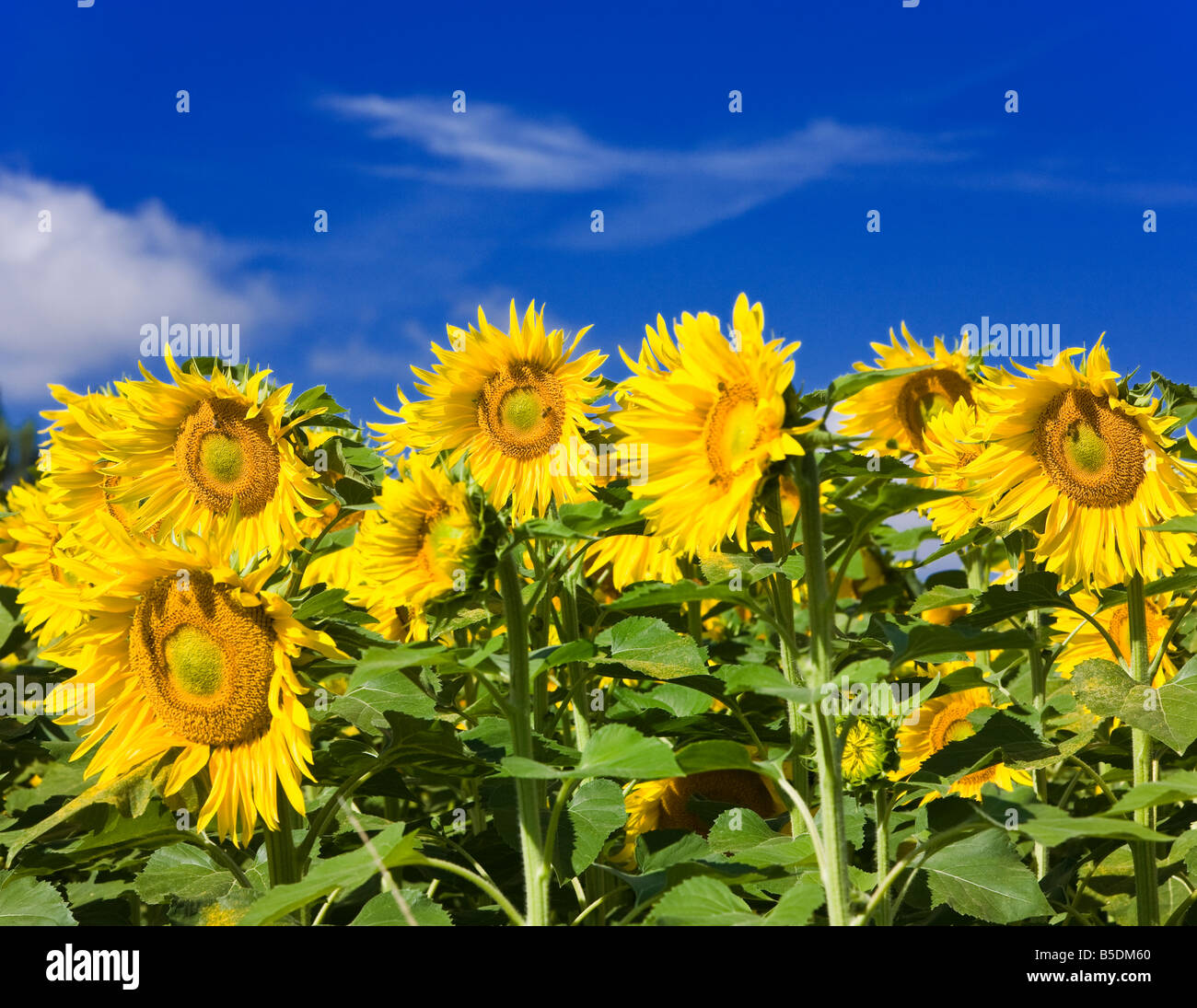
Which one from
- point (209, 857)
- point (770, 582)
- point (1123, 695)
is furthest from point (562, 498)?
point (1123, 695)

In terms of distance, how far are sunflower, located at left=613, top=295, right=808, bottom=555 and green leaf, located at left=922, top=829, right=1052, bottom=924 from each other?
800 millimetres

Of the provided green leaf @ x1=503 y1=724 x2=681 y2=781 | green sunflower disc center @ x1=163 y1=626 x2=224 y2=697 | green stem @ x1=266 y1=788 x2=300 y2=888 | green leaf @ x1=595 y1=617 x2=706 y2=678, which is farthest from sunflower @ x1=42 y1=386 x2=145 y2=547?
green leaf @ x1=503 y1=724 x2=681 y2=781

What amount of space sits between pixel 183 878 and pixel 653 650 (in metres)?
1.28

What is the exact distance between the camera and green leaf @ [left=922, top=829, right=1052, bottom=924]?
2146mm

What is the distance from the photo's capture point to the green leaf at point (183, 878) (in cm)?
252

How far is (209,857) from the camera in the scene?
2.70 metres

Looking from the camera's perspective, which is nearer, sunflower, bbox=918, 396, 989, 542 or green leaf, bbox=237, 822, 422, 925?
green leaf, bbox=237, 822, 422, 925

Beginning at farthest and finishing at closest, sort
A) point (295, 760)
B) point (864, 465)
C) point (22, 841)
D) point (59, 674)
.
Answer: point (59, 674), point (22, 841), point (295, 760), point (864, 465)

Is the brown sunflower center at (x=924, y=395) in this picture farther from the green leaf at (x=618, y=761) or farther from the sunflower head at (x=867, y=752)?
the green leaf at (x=618, y=761)

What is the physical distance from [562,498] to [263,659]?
121cm

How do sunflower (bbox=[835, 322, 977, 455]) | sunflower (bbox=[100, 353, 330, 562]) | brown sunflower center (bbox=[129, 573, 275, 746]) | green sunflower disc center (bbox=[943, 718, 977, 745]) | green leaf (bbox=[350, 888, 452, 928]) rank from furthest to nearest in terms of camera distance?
sunflower (bbox=[835, 322, 977, 455]) < green sunflower disc center (bbox=[943, 718, 977, 745]) < sunflower (bbox=[100, 353, 330, 562]) < brown sunflower center (bbox=[129, 573, 275, 746]) < green leaf (bbox=[350, 888, 452, 928])

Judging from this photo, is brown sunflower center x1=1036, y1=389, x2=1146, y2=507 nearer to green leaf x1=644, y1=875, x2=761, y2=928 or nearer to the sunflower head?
the sunflower head
